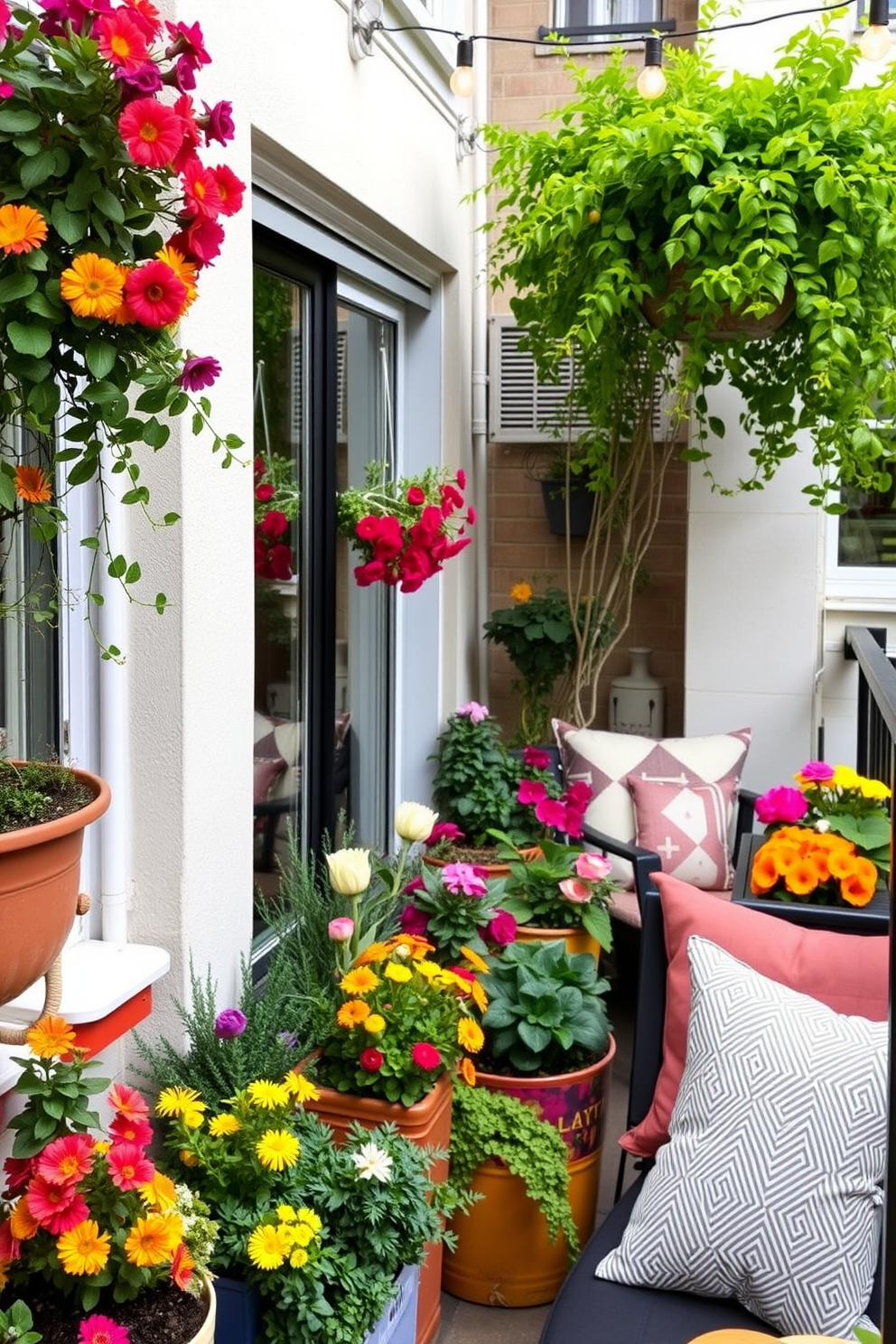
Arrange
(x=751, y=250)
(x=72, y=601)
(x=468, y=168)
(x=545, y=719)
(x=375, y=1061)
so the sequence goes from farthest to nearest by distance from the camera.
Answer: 1. (x=545, y=719)
2. (x=468, y=168)
3. (x=751, y=250)
4. (x=375, y=1061)
5. (x=72, y=601)

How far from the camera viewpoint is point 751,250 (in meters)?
2.77

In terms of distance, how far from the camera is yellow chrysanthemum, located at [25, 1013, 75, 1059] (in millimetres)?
1410

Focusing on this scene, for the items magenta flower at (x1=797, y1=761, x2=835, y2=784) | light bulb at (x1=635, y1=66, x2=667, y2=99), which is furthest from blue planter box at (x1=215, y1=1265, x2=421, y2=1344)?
light bulb at (x1=635, y1=66, x2=667, y2=99)

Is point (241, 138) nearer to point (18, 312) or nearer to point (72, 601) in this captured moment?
point (72, 601)

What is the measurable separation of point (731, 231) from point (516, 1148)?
1932 mm

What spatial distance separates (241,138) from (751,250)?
117 cm

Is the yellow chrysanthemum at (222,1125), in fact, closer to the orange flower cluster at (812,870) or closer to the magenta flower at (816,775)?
the orange flower cluster at (812,870)

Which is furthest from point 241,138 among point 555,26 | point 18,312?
point 555,26

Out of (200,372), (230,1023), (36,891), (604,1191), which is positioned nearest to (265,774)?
(230,1023)

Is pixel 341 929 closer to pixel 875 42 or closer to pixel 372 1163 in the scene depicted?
pixel 372 1163

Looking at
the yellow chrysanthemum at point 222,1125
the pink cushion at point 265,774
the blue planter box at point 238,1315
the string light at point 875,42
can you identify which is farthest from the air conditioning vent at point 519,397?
the blue planter box at point 238,1315

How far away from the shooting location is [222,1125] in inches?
71.7

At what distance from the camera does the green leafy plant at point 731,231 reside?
2777 mm

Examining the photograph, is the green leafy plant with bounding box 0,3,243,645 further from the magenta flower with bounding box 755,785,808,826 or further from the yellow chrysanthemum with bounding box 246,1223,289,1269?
the magenta flower with bounding box 755,785,808,826
